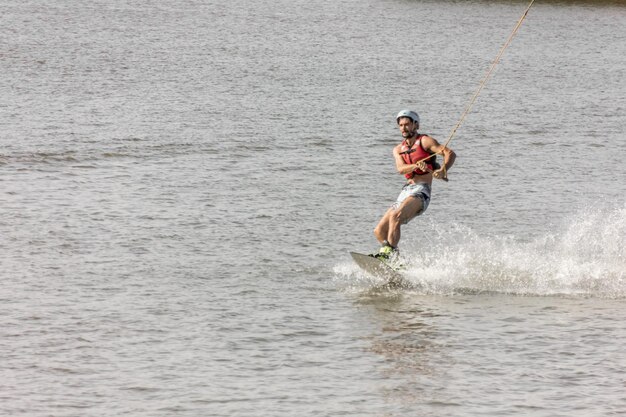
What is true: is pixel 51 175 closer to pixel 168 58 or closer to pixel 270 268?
pixel 270 268

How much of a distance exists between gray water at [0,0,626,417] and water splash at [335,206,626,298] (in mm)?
45

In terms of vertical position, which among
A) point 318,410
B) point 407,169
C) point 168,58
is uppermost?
point 168,58

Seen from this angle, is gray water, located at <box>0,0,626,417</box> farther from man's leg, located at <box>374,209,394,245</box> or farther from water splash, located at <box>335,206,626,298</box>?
man's leg, located at <box>374,209,394,245</box>

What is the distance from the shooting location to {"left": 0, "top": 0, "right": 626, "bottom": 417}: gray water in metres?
11.0

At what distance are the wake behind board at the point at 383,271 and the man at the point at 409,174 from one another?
0.12m

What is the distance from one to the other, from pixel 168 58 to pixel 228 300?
20526 millimetres

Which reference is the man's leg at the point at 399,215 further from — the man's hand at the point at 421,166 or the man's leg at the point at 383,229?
the man's hand at the point at 421,166

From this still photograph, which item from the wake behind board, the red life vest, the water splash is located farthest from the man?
the water splash

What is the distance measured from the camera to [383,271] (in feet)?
46.5

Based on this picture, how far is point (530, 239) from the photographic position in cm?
1661

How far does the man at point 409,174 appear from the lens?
14.3 meters

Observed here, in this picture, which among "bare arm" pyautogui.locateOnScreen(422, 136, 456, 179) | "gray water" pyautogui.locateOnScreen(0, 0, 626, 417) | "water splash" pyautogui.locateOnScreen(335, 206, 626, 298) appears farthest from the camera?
"water splash" pyautogui.locateOnScreen(335, 206, 626, 298)

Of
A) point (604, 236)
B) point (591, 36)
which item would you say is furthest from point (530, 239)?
point (591, 36)

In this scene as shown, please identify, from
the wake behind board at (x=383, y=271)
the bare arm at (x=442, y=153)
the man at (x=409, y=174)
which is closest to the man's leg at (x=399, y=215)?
the man at (x=409, y=174)
